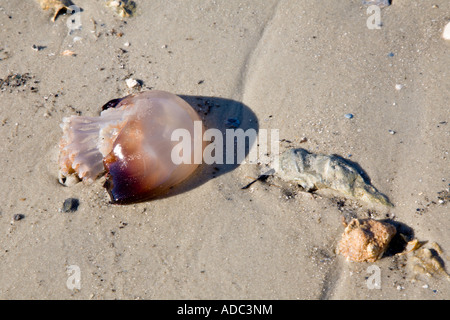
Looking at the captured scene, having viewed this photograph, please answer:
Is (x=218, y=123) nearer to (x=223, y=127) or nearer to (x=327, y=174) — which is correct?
(x=223, y=127)

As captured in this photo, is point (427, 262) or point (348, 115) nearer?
point (427, 262)

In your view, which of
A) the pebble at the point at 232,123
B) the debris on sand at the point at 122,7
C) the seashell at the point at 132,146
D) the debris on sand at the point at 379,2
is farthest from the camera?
the debris on sand at the point at 122,7

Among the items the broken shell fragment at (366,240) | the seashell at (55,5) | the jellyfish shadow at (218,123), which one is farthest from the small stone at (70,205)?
the seashell at (55,5)

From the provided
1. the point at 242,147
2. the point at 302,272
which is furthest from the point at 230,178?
the point at 302,272

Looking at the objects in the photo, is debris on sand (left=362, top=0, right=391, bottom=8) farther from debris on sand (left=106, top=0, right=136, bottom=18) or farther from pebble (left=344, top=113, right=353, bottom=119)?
debris on sand (left=106, top=0, right=136, bottom=18)

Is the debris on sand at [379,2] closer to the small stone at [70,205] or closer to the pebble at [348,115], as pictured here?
the pebble at [348,115]

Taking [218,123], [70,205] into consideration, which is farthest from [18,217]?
[218,123]

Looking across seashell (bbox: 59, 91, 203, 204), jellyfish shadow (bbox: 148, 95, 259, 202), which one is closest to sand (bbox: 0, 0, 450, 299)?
jellyfish shadow (bbox: 148, 95, 259, 202)
